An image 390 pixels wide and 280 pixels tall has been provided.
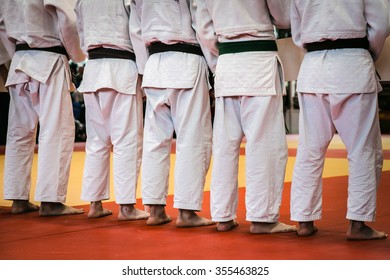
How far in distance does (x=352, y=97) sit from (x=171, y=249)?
1.33 m

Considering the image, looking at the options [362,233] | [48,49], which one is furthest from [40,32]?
[362,233]

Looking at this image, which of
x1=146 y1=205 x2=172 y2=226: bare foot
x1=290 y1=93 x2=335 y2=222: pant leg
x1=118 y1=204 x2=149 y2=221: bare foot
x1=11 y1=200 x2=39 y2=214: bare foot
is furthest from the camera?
x1=11 y1=200 x2=39 y2=214: bare foot

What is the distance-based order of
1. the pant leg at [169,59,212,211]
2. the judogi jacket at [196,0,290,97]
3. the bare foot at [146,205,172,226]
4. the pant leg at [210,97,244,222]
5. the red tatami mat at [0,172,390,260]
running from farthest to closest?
the bare foot at [146,205,172,226] < the pant leg at [169,59,212,211] < the pant leg at [210,97,244,222] < the judogi jacket at [196,0,290,97] < the red tatami mat at [0,172,390,260]

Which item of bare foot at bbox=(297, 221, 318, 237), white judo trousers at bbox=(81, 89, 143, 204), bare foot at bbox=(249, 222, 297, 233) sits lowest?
bare foot at bbox=(249, 222, 297, 233)

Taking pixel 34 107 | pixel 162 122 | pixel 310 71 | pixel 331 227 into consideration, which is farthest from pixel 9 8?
pixel 331 227

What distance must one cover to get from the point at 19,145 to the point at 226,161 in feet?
6.79

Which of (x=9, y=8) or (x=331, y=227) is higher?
(x=9, y=8)

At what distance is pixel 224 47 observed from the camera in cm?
452

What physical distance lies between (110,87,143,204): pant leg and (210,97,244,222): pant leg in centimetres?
84

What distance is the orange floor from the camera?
12.3 feet

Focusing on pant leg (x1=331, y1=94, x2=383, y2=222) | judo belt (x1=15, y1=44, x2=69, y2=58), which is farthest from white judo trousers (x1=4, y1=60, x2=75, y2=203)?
pant leg (x1=331, y1=94, x2=383, y2=222)

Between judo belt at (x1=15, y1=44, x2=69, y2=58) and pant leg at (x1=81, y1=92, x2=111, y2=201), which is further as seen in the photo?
judo belt at (x1=15, y1=44, x2=69, y2=58)

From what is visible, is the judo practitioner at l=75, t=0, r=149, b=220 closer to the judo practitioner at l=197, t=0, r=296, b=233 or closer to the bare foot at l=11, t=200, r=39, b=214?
the bare foot at l=11, t=200, r=39, b=214
